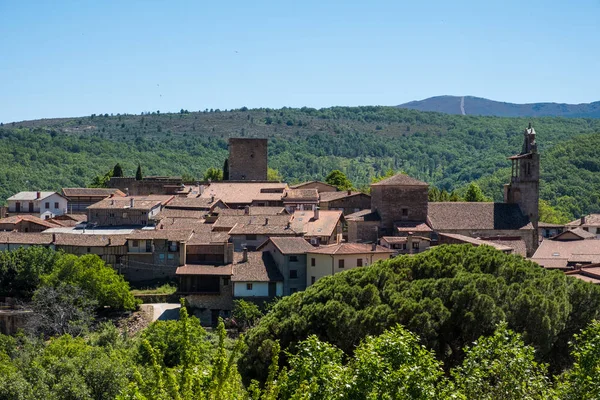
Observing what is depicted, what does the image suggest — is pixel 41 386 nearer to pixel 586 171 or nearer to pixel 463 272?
pixel 463 272

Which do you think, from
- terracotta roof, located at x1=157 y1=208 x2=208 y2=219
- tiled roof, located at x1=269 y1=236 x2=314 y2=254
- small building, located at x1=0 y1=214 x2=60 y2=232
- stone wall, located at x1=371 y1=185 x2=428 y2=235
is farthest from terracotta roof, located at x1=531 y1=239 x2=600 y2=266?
small building, located at x1=0 y1=214 x2=60 y2=232

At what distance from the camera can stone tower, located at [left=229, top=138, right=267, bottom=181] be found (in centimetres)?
8400

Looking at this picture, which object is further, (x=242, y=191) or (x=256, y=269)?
(x=242, y=191)

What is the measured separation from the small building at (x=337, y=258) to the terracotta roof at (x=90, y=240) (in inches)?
448

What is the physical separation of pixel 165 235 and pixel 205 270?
4.77 meters

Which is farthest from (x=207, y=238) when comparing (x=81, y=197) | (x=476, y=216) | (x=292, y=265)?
(x=81, y=197)

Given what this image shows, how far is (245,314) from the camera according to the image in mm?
45531

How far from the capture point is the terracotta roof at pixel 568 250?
175 feet

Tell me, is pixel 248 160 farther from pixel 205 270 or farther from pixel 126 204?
pixel 205 270

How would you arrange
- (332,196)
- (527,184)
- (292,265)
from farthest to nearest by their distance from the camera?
1. (332,196)
2. (527,184)
3. (292,265)

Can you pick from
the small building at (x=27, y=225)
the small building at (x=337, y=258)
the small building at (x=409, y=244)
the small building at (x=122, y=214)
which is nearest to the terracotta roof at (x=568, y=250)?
the small building at (x=409, y=244)

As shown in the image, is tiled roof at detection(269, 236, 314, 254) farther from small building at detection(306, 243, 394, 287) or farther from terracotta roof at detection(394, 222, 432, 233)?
terracotta roof at detection(394, 222, 432, 233)

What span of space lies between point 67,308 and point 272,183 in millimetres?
28916

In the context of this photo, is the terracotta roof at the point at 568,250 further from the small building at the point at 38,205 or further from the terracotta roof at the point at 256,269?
the small building at the point at 38,205
